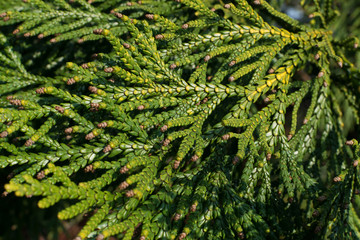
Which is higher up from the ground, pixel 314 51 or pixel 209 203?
pixel 314 51

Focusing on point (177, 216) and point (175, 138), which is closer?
point (177, 216)

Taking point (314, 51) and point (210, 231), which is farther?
point (314, 51)

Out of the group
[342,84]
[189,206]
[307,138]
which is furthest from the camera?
[342,84]

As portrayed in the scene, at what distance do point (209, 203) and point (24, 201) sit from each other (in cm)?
236

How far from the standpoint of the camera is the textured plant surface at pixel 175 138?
1414 millimetres

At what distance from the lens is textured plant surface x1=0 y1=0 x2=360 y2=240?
4.64ft

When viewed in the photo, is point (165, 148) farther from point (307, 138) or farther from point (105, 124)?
point (307, 138)

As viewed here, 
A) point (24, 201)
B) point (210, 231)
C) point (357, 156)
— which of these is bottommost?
point (24, 201)

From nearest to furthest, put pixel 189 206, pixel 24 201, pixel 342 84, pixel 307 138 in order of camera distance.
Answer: pixel 189 206
pixel 307 138
pixel 342 84
pixel 24 201

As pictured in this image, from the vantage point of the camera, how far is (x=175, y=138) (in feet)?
5.17

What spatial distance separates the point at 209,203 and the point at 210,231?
151 millimetres

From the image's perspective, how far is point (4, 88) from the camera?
191cm

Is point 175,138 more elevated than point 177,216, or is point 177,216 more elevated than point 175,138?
point 175,138

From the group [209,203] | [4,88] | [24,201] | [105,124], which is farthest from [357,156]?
[24,201]
